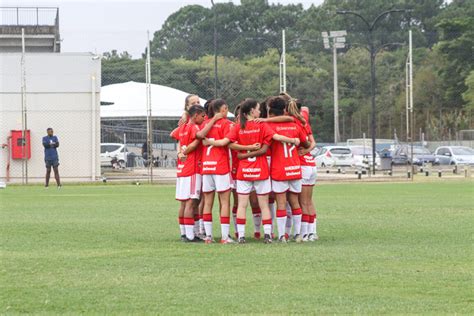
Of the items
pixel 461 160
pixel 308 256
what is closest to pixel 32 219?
pixel 308 256

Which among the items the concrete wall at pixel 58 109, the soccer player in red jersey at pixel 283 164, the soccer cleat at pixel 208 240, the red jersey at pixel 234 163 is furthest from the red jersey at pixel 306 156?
the concrete wall at pixel 58 109

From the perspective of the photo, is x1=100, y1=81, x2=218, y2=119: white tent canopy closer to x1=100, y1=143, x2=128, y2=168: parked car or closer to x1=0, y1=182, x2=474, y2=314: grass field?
x1=100, y1=143, x2=128, y2=168: parked car

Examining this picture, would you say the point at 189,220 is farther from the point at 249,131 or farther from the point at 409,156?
the point at 409,156

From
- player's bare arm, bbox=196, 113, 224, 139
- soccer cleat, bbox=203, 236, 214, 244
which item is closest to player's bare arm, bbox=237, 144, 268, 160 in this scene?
player's bare arm, bbox=196, 113, 224, 139

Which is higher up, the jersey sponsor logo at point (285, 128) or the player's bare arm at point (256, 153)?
the jersey sponsor logo at point (285, 128)

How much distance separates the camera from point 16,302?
9.55 meters

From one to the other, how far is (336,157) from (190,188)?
4661 centimetres

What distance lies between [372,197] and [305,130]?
549 inches

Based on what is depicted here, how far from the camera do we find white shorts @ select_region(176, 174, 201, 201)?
51.7ft

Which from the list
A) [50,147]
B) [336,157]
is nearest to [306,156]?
[50,147]

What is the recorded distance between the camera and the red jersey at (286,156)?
15.3 meters

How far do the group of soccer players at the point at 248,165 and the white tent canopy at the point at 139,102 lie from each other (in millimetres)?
35408

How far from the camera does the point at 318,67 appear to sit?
295ft

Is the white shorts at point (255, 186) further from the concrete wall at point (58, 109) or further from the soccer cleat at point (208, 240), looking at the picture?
the concrete wall at point (58, 109)
